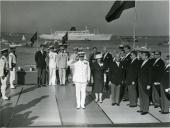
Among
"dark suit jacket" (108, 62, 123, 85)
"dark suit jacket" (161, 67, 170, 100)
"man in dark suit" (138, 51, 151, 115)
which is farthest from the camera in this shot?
"dark suit jacket" (108, 62, 123, 85)

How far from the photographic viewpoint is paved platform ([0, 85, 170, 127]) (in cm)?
1018

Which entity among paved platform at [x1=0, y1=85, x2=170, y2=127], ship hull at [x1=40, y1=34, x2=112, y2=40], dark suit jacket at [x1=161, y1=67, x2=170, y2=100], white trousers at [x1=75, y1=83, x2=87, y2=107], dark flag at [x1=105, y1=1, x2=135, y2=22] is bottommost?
paved platform at [x1=0, y1=85, x2=170, y2=127]

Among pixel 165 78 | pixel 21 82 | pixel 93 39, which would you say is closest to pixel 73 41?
pixel 93 39

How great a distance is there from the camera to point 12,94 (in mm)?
15609

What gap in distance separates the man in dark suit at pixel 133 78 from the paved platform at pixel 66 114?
359 mm

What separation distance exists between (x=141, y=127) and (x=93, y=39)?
12713 cm

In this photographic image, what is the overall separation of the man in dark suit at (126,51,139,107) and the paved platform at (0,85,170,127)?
36cm

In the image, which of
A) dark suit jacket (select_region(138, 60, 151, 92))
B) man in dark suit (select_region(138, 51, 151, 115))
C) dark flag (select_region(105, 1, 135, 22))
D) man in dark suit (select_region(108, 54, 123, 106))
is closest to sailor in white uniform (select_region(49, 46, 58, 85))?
man in dark suit (select_region(108, 54, 123, 106))

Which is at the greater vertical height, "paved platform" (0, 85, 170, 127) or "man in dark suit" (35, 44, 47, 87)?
"man in dark suit" (35, 44, 47, 87)

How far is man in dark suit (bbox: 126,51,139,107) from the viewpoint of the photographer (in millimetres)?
12281

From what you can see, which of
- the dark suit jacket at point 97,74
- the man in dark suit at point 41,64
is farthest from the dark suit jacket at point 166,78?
the man in dark suit at point 41,64

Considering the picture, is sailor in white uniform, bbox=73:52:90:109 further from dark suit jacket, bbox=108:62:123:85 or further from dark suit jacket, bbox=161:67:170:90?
dark suit jacket, bbox=161:67:170:90

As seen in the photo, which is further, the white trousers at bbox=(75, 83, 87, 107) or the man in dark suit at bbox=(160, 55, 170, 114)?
the white trousers at bbox=(75, 83, 87, 107)

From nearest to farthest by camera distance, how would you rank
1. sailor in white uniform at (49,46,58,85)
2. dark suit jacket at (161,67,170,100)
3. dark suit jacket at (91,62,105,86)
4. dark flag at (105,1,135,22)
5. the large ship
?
1. dark suit jacket at (161,67,170,100)
2. dark flag at (105,1,135,22)
3. dark suit jacket at (91,62,105,86)
4. sailor in white uniform at (49,46,58,85)
5. the large ship
